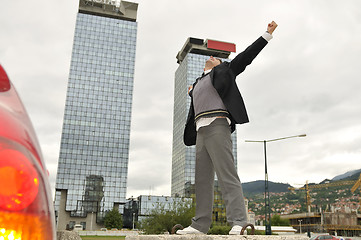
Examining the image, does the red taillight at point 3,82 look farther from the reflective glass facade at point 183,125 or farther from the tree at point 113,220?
the reflective glass facade at point 183,125

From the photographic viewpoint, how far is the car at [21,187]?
65cm

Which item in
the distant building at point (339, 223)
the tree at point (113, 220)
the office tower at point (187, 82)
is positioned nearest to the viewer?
the tree at point (113, 220)

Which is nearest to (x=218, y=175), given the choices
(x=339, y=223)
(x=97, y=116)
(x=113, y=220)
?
(x=113, y=220)

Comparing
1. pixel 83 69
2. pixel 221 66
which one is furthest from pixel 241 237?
pixel 83 69

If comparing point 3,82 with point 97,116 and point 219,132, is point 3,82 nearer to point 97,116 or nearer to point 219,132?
point 219,132

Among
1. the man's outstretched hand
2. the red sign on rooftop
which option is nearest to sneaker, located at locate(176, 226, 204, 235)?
the man's outstretched hand

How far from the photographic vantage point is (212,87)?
4.34 meters

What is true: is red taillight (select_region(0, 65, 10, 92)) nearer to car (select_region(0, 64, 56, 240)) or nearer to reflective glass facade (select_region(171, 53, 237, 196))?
car (select_region(0, 64, 56, 240))

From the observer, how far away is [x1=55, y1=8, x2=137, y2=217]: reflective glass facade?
71250 millimetres

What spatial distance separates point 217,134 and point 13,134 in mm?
3398

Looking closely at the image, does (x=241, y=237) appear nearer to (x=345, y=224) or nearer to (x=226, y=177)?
(x=226, y=177)

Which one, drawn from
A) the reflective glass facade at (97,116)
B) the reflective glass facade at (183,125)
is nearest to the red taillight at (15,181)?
the reflective glass facade at (97,116)

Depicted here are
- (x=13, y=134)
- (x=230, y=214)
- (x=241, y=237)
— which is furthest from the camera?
(x=230, y=214)

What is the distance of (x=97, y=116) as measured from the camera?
Result: 76.8 metres
